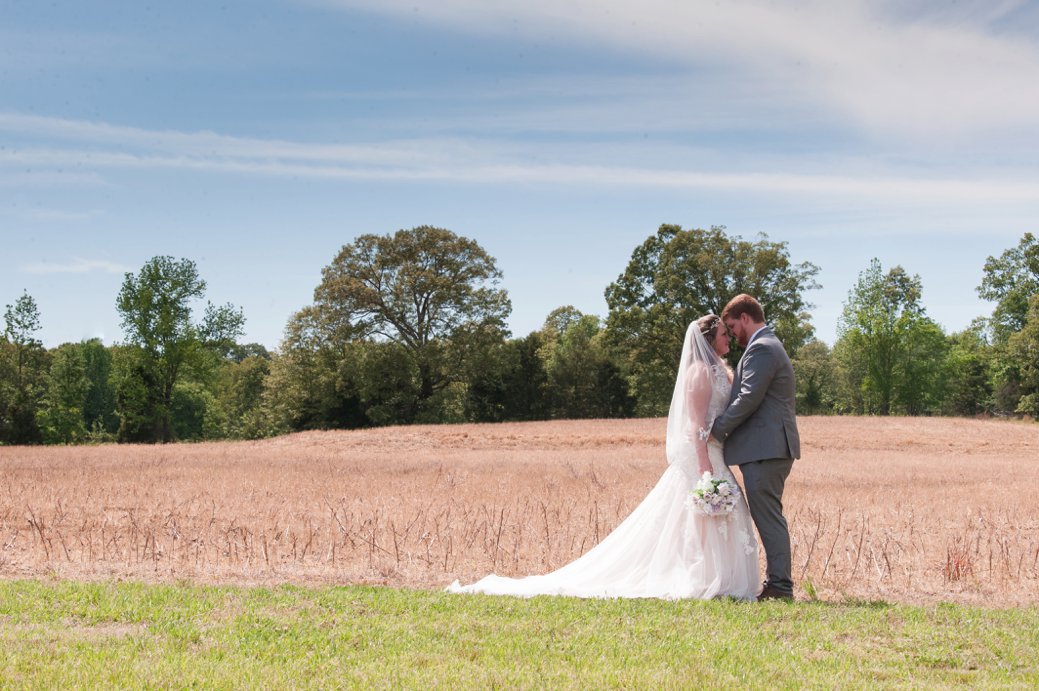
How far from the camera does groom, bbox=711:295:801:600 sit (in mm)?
7781

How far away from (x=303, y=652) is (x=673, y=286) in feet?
174

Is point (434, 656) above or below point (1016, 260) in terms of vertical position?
below

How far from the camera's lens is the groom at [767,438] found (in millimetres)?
7781

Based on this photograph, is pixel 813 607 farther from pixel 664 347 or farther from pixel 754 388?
pixel 664 347

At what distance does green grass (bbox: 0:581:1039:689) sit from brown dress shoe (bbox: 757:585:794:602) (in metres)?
0.23

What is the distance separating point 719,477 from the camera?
805 cm

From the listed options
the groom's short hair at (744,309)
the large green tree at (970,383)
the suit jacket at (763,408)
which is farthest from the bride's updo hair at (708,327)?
the large green tree at (970,383)

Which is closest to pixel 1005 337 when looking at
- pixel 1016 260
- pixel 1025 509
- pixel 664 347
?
pixel 1016 260

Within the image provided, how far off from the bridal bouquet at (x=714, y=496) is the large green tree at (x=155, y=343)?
58.7 meters

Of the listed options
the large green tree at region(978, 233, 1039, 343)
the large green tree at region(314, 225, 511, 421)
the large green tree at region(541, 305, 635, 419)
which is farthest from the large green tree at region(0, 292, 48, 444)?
Answer: the large green tree at region(978, 233, 1039, 343)

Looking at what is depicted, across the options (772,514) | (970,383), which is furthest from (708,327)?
(970,383)

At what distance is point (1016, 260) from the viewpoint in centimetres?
6706

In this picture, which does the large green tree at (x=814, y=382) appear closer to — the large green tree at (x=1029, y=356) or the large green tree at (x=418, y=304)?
the large green tree at (x=1029, y=356)

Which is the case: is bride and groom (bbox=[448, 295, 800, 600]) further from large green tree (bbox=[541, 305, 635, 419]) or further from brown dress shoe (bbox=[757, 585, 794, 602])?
large green tree (bbox=[541, 305, 635, 419])
